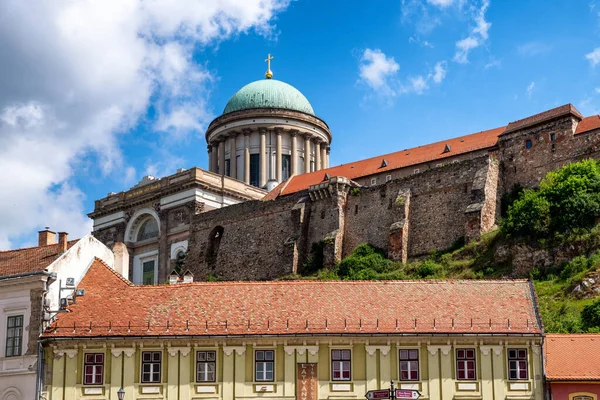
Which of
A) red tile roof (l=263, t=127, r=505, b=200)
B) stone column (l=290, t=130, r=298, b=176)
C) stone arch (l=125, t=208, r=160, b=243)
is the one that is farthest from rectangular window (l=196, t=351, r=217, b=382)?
stone column (l=290, t=130, r=298, b=176)

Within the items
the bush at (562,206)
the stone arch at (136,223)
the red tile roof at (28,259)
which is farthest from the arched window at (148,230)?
the red tile roof at (28,259)

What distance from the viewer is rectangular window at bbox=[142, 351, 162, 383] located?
40375 mm

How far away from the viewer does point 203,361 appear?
4041 cm

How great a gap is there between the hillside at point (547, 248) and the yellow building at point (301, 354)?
19.6m

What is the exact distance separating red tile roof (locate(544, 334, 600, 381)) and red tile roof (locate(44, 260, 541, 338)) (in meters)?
1.46

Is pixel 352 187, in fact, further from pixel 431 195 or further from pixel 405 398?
pixel 405 398

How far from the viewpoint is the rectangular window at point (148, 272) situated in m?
95.7

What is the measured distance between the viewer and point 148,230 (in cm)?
9950

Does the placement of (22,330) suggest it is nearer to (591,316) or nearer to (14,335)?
(14,335)

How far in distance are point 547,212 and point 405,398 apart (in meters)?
33.8

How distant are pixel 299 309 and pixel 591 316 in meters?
19.9

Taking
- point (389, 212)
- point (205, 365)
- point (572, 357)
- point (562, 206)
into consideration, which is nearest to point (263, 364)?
point (205, 365)

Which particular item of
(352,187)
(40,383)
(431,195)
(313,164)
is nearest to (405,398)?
(40,383)

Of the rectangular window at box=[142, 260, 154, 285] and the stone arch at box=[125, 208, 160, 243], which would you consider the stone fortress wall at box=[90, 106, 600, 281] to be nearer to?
the rectangular window at box=[142, 260, 154, 285]
